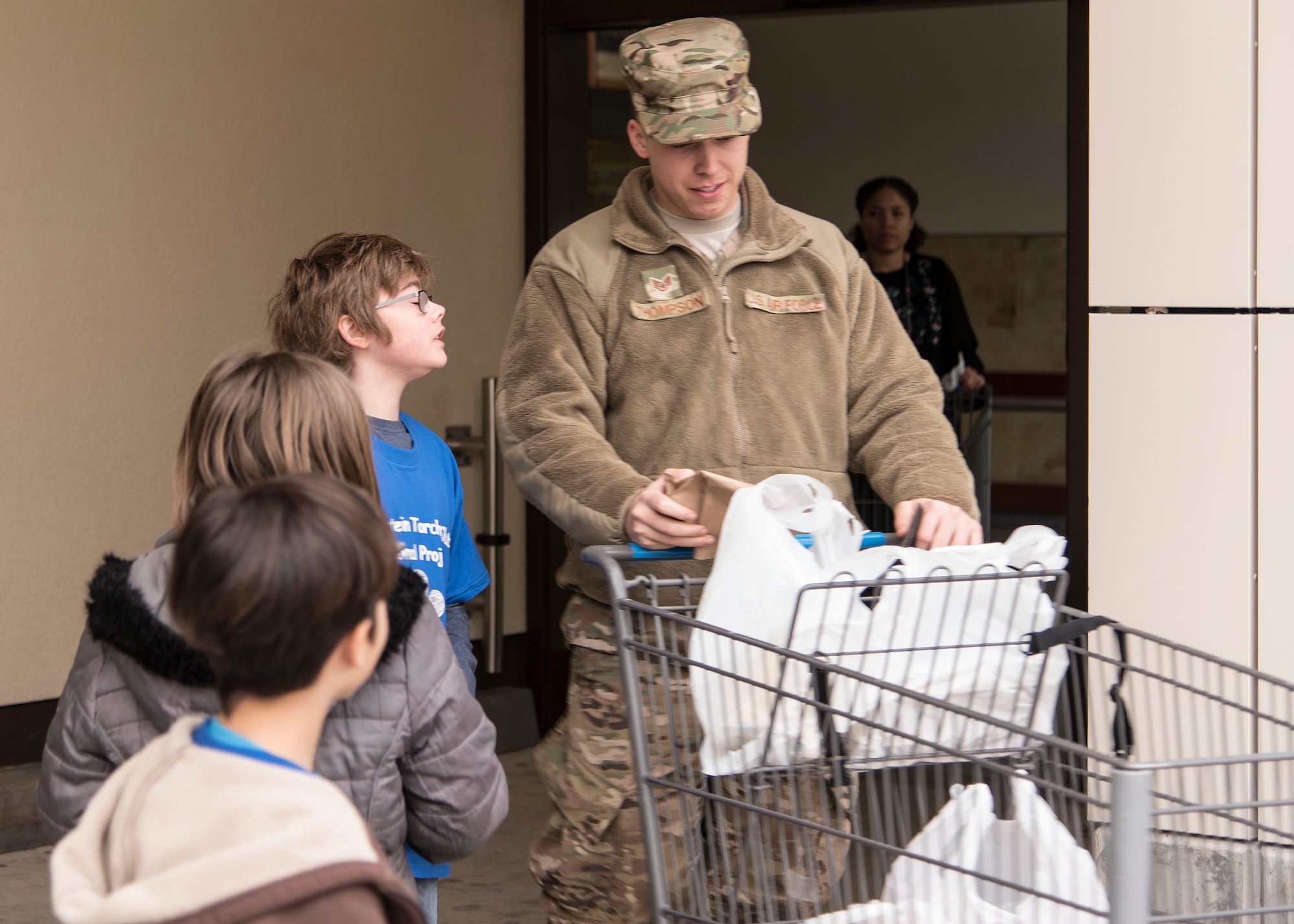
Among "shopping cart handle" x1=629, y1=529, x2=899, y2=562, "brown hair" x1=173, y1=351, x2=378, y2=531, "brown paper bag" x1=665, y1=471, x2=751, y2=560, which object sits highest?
"brown hair" x1=173, y1=351, x2=378, y2=531

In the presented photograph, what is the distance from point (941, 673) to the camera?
1.98 meters

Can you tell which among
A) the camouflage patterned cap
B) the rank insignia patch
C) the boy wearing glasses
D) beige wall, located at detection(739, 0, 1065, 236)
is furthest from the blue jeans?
beige wall, located at detection(739, 0, 1065, 236)

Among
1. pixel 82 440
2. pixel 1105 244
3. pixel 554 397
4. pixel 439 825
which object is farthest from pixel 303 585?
pixel 82 440

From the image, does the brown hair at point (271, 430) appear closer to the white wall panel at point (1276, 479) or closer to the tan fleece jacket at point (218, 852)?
the tan fleece jacket at point (218, 852)

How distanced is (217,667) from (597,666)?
1.19 metres

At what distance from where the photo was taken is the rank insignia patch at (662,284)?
101 inches

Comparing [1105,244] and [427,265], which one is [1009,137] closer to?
[1105,244]

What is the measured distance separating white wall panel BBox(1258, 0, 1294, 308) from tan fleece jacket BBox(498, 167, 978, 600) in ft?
3.25

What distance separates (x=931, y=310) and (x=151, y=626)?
4.15 m

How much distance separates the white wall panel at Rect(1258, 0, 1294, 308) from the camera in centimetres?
306

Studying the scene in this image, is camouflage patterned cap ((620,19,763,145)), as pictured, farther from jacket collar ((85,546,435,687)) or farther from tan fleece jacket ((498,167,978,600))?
jacket collar ((85,546,435,687))

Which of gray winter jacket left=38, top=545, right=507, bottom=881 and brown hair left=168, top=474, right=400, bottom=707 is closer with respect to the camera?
brown hair left=168, top=474, right=400, bottom=707

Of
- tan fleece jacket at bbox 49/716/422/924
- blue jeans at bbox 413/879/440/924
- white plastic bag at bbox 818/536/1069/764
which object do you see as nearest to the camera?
tan fleece jacket at bbox 49/716/422/924

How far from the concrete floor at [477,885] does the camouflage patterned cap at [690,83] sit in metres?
2.03
